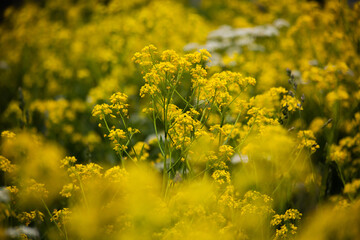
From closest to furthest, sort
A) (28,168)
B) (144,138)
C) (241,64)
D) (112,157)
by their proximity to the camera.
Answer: (28,168)
(112,157)
(144,138)
(241,64)

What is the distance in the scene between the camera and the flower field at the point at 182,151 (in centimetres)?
192

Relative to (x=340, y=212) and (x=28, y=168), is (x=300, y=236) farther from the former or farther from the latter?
(x=28, y=168)

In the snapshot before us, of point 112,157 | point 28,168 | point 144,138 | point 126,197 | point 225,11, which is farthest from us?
point 225,11

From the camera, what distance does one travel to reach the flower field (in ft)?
6.28

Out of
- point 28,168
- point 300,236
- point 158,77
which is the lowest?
point 300,236

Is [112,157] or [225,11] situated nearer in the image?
[112,157]

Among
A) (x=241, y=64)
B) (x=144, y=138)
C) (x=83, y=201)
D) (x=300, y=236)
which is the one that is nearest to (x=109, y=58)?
(x=144, y=138)

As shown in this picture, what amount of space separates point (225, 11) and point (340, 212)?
263 inches

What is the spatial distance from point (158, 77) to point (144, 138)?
5.91 ft

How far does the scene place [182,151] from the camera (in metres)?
1.96

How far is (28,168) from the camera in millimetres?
2330

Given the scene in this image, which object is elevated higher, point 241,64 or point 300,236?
point 241,64

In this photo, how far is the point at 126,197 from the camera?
1958 mm

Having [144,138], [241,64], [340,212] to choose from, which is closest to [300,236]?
[340,212]
